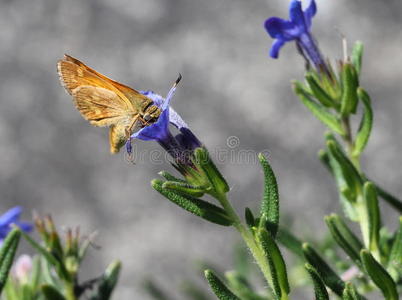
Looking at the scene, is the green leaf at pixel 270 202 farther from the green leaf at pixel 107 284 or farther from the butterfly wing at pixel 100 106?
the green leaf at pixel 107 284

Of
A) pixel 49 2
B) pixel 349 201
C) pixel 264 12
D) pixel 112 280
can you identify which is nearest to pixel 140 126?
pixel 112 280

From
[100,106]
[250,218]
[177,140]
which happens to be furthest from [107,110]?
[250,218]

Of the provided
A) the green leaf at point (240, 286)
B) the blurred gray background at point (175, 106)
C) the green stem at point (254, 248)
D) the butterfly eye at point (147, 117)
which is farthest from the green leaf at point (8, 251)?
the blurred gray background at point (175, 106)

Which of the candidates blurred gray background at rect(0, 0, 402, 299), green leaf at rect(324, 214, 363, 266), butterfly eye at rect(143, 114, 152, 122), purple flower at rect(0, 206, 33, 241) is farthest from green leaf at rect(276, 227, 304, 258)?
blurred gray background at rect(0, 0, 402, 299)

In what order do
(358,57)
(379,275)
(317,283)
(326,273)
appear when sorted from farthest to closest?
(358,57)
(326,273)
(379,275)
(317,283)

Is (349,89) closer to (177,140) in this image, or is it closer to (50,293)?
(177,140)

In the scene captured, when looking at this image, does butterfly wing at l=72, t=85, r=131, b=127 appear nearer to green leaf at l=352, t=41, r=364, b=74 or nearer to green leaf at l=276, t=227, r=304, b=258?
green leaf at l=276, t=227, r=304, b=258

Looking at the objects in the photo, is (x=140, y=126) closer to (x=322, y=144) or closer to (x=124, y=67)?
(x=322, y=144)
